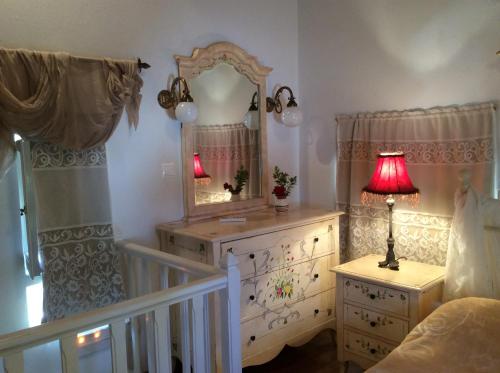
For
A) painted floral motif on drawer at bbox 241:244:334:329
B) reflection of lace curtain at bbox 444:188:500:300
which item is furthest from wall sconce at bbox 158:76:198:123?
reflection of lace curtain at bbox 444:188:500:300

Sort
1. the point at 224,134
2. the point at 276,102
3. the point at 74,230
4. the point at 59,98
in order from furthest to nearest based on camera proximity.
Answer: the point at 276,102
the point at 224,134
the point at 74,230
the point at 59,98

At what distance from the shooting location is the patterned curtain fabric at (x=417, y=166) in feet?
7.65

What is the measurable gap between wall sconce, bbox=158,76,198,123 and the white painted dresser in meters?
0.62

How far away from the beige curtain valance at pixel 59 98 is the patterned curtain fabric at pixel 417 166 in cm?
153

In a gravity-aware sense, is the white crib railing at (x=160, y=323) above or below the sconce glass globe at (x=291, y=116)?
below

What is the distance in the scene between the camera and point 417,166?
258 cm

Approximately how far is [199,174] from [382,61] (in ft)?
4.47

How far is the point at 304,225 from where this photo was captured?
2592 mm

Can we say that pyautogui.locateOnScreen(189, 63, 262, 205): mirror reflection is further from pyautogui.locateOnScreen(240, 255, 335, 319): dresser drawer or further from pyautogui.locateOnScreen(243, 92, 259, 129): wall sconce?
pyautogui.locateOnScreen(240, 255, 335, 319): dresser drawer

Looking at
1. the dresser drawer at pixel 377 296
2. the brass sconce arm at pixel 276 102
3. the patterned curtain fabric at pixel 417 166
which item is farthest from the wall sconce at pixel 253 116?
the dresser drawer at pixel 377 296

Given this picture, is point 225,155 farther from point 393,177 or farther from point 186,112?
point 393,177

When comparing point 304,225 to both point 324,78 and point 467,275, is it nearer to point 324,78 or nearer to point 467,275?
point 467,275

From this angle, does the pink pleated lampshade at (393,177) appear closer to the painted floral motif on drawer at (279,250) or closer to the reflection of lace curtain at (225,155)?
the painted floral motif on drawer at (279,250)

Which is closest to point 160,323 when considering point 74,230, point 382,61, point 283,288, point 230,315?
point 230,315
